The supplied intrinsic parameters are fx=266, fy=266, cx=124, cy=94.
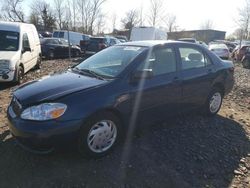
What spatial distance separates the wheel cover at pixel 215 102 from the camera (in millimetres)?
5603

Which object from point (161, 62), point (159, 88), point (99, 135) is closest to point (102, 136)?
point (99, 135)

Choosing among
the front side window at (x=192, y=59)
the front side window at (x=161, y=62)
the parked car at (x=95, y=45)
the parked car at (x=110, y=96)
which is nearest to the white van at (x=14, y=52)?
the parked car at (x=110, y=96)

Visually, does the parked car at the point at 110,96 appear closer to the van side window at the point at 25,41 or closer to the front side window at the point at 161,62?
the front side window at the point at 161,62

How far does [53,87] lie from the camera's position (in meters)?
3.67

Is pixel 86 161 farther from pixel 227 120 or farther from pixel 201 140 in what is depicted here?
pixel 227 120

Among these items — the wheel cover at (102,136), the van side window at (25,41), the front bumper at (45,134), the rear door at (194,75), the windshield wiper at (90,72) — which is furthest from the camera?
→ the van side window at (25,41)

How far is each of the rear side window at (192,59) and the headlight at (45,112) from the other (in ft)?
7.98

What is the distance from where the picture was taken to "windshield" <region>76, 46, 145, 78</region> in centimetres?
404

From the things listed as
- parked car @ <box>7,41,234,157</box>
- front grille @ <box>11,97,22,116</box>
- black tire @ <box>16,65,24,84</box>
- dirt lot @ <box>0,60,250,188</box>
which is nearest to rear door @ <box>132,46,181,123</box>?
parked car @ <box>7,41,234,157</box>

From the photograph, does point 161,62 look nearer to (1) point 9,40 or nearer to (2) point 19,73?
(2) point 19,73

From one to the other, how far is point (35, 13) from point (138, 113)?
5384 centimetres

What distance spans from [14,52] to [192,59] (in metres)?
5.75

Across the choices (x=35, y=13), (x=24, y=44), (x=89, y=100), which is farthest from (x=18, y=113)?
(x=35, y=13)

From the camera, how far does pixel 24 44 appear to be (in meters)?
9.16
